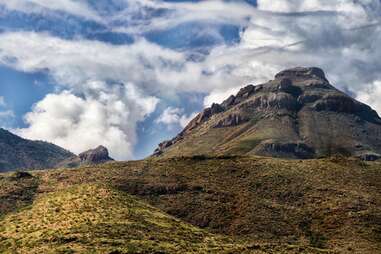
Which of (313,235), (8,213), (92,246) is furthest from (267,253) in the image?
(8,213)

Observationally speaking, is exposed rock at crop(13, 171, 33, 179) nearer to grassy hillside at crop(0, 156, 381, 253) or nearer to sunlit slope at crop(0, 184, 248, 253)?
grassy hillside at crop(0, 156, 381, 253)

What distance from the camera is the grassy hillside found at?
88.5 m

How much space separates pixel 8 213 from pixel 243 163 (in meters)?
66.1

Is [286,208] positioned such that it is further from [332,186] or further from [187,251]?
[187,251]

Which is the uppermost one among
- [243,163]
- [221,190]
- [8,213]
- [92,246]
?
[243,163]

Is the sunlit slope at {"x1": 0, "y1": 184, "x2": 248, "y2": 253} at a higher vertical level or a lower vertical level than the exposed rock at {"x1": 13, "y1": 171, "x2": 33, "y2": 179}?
lower

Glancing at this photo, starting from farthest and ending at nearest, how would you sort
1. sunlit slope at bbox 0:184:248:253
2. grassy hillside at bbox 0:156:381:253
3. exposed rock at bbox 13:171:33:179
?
exposed rock at bbox 13:171:33:179 < grassy hillside at bbox 0:156:381:253 < sunlit slope at bbox 0:184:248:253

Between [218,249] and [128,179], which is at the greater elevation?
[128,179]

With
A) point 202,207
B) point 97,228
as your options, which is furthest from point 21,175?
point 97,228

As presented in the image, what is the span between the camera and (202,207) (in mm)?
119000

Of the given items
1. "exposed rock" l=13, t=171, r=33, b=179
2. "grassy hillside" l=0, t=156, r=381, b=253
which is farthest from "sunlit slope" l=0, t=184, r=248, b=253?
"exposed rock" l=13, t=171, r=33, b=179

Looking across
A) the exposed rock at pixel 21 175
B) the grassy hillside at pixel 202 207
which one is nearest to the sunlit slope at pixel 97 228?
the grassy hillside at pixel 202 207

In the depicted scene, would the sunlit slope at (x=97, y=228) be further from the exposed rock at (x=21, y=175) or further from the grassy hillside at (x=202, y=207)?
the exposed rock at (x=21, y=175)

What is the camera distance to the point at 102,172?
469 ft
